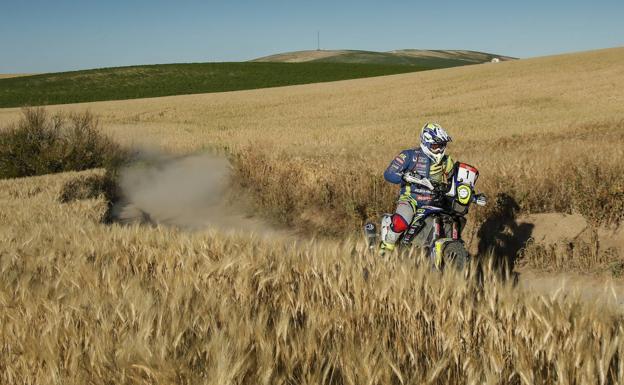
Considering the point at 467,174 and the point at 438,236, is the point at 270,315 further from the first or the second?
the point at 467,174

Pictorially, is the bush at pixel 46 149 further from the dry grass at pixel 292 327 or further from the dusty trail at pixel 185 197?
the dry grass at pixel 292 327

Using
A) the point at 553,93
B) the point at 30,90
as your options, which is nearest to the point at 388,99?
the point at 553,93

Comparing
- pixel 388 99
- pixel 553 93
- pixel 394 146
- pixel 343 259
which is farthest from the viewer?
pixel 388 99

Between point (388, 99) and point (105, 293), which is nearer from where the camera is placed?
point (105, 293)

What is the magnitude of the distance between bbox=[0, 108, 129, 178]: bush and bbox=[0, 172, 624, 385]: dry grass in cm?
1227

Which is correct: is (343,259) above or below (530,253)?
above

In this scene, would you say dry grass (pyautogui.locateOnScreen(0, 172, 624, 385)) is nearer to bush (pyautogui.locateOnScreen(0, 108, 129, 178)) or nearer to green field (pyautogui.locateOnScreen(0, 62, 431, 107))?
bush (pyautogui.locateOnScreen(0, 108, 129, 178))

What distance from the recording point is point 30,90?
64.9 meters

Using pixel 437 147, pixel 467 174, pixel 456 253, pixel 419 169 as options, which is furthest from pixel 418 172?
pixel 456 253

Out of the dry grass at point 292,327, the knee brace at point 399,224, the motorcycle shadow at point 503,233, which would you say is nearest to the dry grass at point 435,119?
the motorcycle shadow at point 503,233

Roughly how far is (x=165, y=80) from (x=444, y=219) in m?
68.9

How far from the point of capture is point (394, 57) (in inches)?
5251

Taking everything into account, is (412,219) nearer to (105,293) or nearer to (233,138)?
(105,293)

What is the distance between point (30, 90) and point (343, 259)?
231 feet
